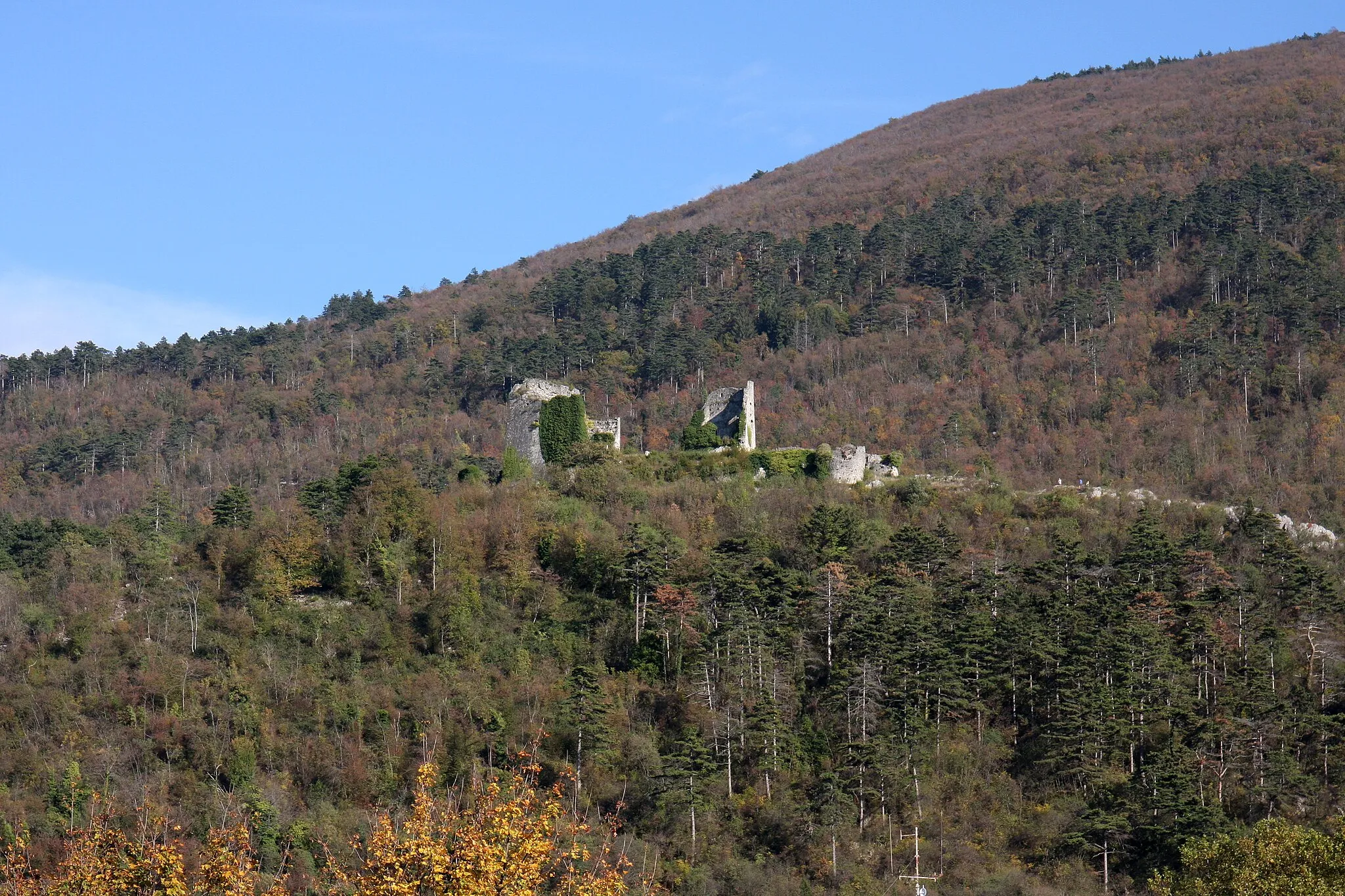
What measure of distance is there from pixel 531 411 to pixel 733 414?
6787 mm

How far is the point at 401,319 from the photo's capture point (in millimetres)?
104750

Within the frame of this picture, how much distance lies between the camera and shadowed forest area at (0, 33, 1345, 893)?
36719 millimetres

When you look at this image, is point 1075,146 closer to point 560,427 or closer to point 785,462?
point 785,462

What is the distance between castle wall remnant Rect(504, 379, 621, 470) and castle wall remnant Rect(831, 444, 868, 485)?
718 cm

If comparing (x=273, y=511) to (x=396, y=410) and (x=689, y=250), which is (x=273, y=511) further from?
(x=689, y=250)

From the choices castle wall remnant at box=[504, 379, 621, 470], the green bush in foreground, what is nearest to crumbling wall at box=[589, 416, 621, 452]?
castle wall remnant at box=[504, 379, 621, 470]

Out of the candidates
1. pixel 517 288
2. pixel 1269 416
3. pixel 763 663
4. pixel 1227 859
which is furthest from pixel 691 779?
pixel 517 288

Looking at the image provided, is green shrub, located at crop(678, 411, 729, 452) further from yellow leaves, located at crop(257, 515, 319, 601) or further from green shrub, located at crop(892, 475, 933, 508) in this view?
yellow leaves, located at crop(257, 515, 319, 601)

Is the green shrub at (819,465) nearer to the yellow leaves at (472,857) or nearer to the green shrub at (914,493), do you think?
the green shrub at (914,493)

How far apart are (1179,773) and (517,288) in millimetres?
78419

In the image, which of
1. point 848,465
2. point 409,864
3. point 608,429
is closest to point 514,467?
point 608,429

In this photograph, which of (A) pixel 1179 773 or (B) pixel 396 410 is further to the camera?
(B) pixel 396 410

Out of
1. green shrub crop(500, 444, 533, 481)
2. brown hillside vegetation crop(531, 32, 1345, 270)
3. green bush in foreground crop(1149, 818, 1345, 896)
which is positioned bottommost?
green bush in foreground crop(1149, 818, 1345, 896)

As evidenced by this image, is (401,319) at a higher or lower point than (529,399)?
higher
